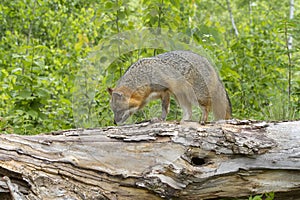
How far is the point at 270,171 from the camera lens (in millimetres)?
3250

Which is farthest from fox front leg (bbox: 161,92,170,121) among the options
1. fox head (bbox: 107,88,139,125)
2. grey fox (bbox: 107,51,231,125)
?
fox head (bbox: 107,88,139,125)

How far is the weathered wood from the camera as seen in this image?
114 inches

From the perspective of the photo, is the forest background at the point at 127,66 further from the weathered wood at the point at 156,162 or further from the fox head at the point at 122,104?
the weathered wood at the point at 156,162

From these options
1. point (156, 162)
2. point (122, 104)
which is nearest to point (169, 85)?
point (122, 104)

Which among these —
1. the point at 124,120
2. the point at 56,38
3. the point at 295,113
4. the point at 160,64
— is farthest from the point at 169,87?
the point at 56,38

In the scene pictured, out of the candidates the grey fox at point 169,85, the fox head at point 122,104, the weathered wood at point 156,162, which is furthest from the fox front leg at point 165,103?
the weathered wood at point 156,162

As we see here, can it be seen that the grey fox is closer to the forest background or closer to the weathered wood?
the forest background

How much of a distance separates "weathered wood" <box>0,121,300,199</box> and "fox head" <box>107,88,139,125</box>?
95 centimetres

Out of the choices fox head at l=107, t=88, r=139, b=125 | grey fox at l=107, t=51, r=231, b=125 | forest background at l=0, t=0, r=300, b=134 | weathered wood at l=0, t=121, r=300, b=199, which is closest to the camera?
weathered wood at l=0, t=121, r=300, b=199

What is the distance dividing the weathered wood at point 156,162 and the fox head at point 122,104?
95cm

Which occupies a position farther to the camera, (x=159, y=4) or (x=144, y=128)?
(x=159, y=4)

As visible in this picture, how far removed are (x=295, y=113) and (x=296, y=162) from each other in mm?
1895

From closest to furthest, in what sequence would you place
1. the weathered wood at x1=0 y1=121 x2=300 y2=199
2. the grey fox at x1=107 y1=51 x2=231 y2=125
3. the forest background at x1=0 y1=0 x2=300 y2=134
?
the weathered wood at x1=0 y1=121 x2=300 y2=199, the grey fox at x1=107 y1=51 x2=231 y2=125, the forest background at x1=0 y1=0 x2=300 y2=134

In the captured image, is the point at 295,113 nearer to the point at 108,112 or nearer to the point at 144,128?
the point at 108,112
